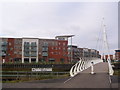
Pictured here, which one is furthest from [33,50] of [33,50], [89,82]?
[89,82]

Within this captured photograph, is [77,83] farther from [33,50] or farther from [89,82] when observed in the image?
[33,50]

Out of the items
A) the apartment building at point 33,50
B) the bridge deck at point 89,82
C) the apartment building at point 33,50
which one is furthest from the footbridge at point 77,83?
the apartment building at point 33,50

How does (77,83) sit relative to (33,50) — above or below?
below

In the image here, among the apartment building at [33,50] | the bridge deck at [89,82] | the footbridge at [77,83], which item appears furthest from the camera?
the apartment building at [33,50]

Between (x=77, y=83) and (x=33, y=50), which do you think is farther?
(x=33, y=50)

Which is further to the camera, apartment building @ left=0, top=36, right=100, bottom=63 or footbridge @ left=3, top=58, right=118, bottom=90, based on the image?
apartment building @ left=0, top=36, right=100, bottom=63

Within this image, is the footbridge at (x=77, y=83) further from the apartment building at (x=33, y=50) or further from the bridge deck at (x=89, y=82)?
the apartment building at (x=33, y=50)

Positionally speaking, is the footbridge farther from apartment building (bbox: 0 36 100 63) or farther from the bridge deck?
apartment building (bbox: 0 36 100 63)

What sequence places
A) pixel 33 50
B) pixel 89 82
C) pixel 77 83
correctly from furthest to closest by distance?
1. pixel 33 50
2. pixel 89 82
3. pixel 77 83

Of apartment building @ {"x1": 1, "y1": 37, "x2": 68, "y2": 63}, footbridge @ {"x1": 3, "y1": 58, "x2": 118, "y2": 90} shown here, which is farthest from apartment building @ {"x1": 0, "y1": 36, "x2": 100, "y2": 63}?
footbridge @ {"x1": 3, "y1": 58, "x2": 118, "y2": 90}

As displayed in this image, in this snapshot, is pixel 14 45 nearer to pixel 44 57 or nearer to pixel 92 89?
pixel 44 57

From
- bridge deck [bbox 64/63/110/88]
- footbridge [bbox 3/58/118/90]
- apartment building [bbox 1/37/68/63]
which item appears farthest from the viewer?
apartment building [bbox 1/37/68/63]

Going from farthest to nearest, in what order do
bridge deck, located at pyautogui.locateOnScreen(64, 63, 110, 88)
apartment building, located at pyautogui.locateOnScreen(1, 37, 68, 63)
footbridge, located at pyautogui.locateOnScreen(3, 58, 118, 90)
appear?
apartment building, located at pyautogui.locateOnScreen(1, 37, 68, 63) → footbridge, located at pyautogui.locateOnScreen(3, 58, 118, 90) → bridge deck, located at pyautogui.locateOnScreen(64, 63, 110, 88)

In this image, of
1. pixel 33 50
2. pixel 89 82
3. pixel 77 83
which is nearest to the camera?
pixel 77 83
